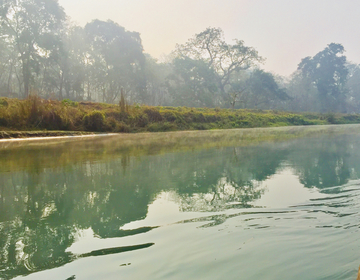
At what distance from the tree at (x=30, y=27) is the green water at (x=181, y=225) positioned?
2890 cm

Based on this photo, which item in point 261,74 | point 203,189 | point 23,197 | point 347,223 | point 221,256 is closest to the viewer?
point 221,256

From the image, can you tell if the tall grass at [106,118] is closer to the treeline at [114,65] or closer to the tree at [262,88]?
the treeline at [114,65]

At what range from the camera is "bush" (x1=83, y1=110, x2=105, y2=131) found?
17.1m

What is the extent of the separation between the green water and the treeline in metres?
22.8

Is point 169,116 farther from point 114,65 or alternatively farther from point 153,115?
point 114,65

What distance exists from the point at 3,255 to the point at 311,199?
256cm

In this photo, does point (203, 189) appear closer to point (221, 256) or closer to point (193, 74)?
point (221, 256)

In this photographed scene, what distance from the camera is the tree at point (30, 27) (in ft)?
97.1

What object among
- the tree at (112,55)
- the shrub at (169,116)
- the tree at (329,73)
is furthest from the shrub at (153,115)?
the tree at (329,73)

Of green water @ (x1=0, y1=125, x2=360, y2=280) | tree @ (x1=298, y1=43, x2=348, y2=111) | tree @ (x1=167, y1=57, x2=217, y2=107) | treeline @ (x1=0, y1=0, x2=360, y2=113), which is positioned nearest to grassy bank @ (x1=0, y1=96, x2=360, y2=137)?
treeline @ (x1=0, y1=0, x2=360, y2=113)

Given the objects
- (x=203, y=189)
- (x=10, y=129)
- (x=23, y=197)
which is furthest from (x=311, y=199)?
(x=10, y=129)

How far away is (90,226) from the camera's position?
238cm

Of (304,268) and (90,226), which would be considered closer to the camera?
(304,268)

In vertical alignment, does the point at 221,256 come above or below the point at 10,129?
below
